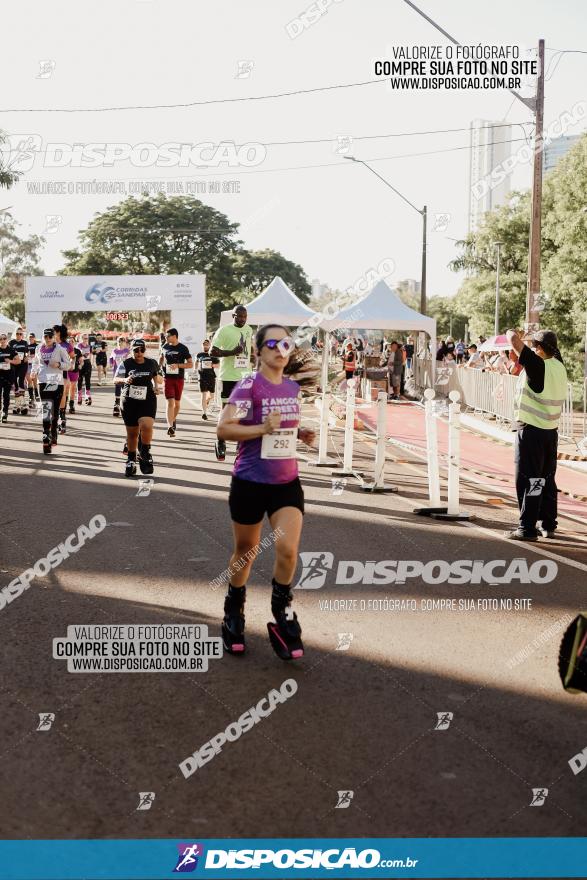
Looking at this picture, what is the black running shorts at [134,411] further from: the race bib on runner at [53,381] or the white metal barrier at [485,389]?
the white metal barrier at [485,389]

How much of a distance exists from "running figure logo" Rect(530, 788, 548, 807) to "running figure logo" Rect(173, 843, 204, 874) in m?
1.37

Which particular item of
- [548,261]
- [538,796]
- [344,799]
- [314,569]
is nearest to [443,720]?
[538,796]

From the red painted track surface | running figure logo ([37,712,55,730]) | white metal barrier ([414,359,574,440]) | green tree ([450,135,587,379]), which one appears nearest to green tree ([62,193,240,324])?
green tree ([450,135,587,379])

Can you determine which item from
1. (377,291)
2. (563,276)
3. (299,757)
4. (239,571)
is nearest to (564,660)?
(299,757)

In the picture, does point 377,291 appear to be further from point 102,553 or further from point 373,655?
point 373,655

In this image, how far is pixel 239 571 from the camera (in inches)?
237

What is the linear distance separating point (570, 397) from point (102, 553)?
1256 cm

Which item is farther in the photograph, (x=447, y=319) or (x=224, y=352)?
(x=447, y=319)

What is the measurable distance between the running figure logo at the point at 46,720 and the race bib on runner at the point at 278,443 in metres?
1.84

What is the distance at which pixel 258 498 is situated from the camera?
5.84 metres

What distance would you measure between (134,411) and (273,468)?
7.78 meters

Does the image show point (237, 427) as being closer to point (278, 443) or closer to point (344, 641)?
point (278, 443)

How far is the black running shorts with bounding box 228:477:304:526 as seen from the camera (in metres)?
5.82

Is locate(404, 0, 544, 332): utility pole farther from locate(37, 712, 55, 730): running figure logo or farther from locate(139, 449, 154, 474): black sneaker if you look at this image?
locate(37, 712, 55, 730): running figure logo
